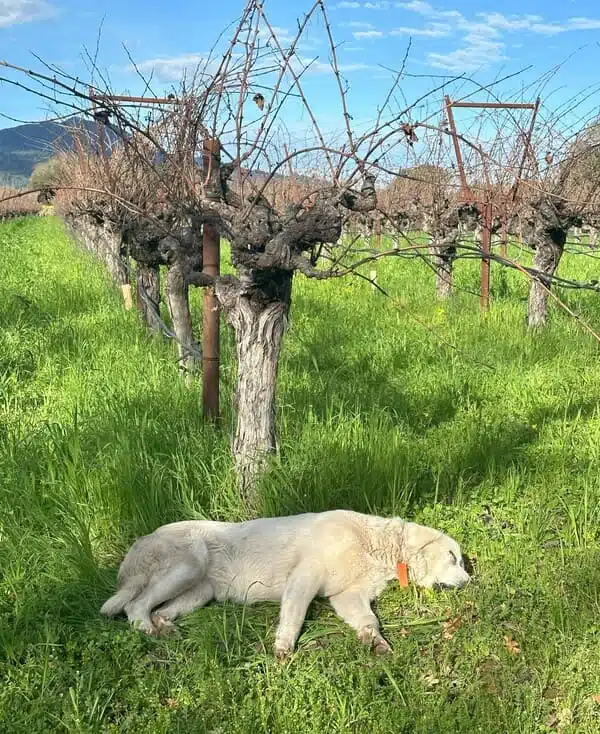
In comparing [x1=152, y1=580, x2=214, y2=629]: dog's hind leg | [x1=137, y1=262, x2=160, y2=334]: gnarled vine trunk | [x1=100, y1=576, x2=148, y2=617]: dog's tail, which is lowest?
A: [x1=152, y1=580, x2=214, y2=629]: dog's hind leg

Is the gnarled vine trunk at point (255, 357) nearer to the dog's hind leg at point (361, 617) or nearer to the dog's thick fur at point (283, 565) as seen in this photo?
the dog's thick fur at point (283, 565)

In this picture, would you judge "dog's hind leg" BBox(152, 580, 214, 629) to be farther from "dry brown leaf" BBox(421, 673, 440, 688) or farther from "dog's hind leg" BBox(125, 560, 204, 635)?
"dry brown leaf" BBox(421, 673, 440, 688)

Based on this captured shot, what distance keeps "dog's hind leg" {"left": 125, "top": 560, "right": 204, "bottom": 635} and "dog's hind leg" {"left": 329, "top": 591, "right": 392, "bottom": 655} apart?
0.70 metres

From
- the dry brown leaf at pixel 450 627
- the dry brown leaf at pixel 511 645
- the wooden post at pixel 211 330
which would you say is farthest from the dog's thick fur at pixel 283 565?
the wooden post at pixel 211 330

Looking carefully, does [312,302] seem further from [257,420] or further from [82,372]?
[257,420]

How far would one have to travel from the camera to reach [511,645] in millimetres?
3025

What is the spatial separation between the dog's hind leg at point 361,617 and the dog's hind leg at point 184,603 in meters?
0.62

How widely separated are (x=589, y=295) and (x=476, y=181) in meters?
2.84

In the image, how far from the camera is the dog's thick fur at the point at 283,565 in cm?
321

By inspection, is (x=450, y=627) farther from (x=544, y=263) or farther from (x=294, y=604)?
(x=544, y=263)

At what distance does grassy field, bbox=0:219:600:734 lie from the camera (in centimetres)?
270

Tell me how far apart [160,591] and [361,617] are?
95 centimetres

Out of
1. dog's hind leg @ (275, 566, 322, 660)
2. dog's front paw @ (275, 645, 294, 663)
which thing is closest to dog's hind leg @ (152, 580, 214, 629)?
dog's hind leg @ (275, 566, 322, 660)

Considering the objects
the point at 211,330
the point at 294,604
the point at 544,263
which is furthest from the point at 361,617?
the point at 544,263
